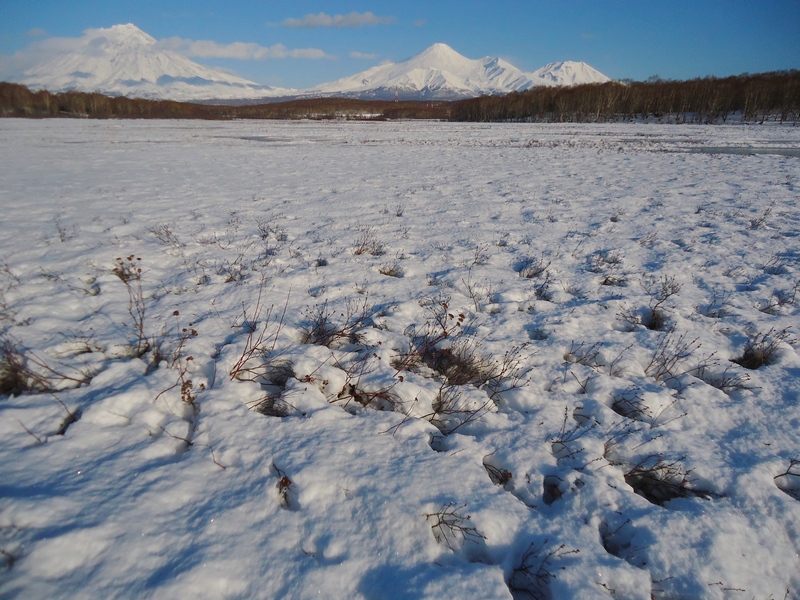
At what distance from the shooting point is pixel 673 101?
173 ft

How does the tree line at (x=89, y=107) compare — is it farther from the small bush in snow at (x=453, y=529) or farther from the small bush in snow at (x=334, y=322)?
the small bush in snow at (x=453, y=529)

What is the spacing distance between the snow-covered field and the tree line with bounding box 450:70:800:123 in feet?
189

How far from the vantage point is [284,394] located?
3.15 metres

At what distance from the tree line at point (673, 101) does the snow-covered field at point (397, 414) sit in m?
57.7

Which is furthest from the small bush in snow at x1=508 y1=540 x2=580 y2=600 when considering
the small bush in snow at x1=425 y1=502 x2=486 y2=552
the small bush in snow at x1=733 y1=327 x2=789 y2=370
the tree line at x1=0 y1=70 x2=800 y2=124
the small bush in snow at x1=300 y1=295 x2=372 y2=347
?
the tree line at x1=0 y1=70 x2=800 y2=124

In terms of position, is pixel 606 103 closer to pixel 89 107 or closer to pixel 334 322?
pixel 334 322

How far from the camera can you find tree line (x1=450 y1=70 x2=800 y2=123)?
46.2m

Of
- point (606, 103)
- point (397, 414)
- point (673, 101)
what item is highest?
point (606, 103)

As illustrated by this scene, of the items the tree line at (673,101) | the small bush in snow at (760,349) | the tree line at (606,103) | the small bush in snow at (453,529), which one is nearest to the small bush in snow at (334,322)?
the small bush in snow at (453,529)

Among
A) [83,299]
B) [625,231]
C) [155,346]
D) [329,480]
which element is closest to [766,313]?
[625,231]

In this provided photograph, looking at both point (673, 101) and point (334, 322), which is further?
point (673, 101)

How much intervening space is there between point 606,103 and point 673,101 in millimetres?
8251

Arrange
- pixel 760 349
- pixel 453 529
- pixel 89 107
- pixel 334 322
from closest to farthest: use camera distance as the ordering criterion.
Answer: pixel 453 529, pixel 760 349, pixel 334 322, pixel 89 107

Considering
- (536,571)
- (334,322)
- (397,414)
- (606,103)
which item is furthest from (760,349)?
(606,103)
